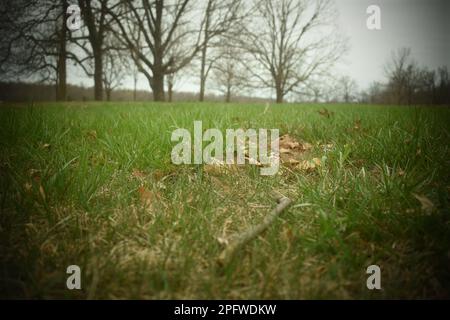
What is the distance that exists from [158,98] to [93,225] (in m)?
15.4

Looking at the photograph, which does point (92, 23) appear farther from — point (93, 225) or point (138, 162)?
point (93, 225)

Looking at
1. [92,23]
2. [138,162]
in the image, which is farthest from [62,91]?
[138,162]

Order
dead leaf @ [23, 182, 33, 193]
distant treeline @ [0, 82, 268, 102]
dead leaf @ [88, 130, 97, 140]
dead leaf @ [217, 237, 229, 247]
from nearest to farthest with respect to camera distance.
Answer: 1. dead leaf @ [217, 237, 229, 247]
2. dead leaf @ [23, 182, 33, 193]
3. dead leaf @ [88, 130, 97, 140]
4. distant treeline @ [0, 82, 268, 102]

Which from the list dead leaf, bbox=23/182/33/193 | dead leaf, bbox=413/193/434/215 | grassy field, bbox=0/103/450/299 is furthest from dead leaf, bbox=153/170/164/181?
dead leaf, bbox=413/193/434/215

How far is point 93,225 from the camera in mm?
1241

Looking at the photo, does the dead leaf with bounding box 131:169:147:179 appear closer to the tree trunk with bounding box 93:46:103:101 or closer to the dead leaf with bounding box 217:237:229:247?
the dead leaf with bounding box 217:237:229:247

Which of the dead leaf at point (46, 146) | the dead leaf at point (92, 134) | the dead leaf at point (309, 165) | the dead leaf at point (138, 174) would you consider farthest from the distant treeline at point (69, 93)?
the dead leaf at point (309, 165)

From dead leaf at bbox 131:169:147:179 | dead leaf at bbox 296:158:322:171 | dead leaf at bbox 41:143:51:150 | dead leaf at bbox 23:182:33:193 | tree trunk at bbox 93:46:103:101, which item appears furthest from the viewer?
tree trunk at bbox 93:46:103:101

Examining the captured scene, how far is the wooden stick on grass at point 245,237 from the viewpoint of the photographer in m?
1.00

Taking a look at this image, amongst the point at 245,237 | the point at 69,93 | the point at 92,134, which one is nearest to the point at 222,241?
the point at 245,237

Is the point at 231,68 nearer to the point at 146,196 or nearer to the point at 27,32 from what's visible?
the point at 27,32

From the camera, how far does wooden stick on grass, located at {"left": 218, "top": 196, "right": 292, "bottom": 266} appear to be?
3.30 feet

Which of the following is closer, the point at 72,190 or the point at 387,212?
the point at 387,212

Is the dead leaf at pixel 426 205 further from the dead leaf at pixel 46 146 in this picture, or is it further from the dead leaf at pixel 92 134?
the dead leaf at pixel 92 134
